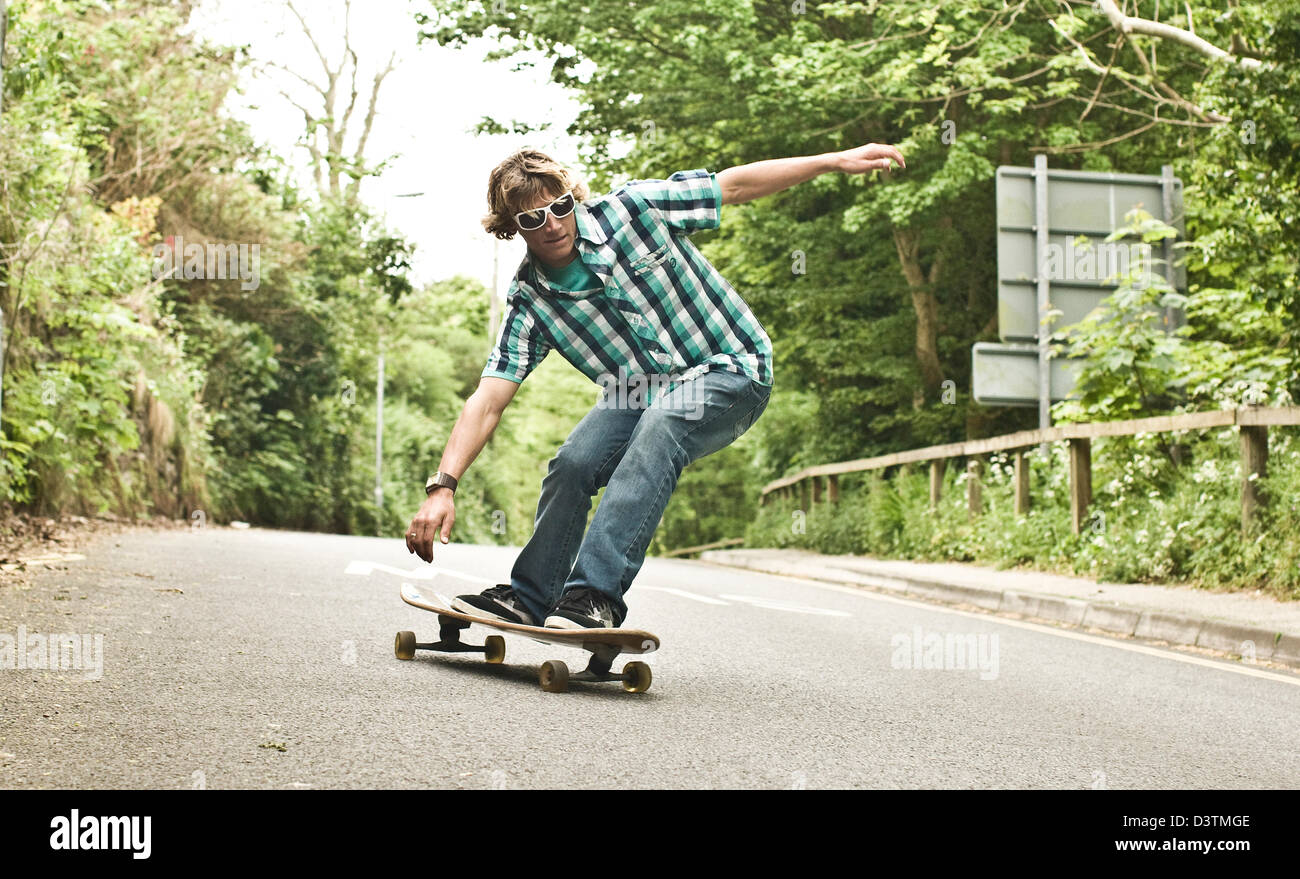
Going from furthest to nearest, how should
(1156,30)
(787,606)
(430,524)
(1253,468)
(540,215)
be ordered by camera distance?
(1156,30), (787,606), (1253,468), (540,215), (430,524)

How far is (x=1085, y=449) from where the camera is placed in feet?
39.2

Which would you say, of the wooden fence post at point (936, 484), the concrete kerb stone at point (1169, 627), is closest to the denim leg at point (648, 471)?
the concrete kerb stone at point (1169, 627)

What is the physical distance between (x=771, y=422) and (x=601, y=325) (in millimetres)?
22720

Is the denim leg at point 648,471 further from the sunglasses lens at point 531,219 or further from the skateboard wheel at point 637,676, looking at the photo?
the sunglasses lens at point 531,219

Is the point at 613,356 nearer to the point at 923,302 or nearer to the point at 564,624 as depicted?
the point at 564,624

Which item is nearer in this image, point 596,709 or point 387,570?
point 596,709

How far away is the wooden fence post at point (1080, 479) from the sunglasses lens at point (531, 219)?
27.6 ft

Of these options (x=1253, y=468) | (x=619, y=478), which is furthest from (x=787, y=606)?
(x=619, y=478)

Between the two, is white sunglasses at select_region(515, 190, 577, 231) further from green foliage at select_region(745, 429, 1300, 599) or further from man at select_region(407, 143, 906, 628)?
green foliage at select_region(745, 429, 1300, 599)

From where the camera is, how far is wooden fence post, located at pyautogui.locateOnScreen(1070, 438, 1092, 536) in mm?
11906

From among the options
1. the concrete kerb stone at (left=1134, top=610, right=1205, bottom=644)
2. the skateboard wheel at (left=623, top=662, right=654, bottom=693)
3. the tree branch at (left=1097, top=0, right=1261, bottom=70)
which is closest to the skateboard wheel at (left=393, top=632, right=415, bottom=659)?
the skateboard wheel at (left=623, top=662, right=654, bottom=693)

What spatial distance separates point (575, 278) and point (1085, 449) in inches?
323

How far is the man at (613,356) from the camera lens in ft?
15.3
